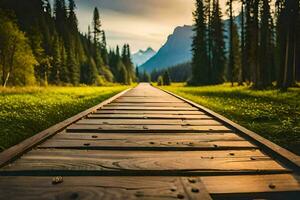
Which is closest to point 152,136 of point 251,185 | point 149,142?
point 149,142

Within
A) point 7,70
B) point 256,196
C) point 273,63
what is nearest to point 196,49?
point 273,63

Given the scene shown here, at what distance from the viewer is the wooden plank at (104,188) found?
2.08m

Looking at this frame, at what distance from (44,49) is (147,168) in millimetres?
65960

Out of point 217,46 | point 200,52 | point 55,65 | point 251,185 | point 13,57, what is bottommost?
point 251,185

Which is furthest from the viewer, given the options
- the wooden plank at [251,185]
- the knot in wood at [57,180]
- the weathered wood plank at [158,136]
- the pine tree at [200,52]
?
the pine tree at [200,52]

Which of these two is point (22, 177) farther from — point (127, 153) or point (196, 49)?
point (196, 49)

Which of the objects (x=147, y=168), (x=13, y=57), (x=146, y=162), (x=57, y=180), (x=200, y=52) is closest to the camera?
(x=57, y=180)

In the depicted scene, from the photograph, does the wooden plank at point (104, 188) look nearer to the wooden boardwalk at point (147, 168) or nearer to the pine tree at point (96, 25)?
the wooden boardwalk at point (147, 168)

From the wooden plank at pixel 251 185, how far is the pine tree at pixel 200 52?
2030 inches

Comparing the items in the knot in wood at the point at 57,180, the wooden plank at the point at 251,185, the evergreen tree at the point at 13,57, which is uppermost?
the evergreen tree at the point at 13,57

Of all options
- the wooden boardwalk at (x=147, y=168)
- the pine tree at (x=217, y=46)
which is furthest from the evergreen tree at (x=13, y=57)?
the wooden boardwalk at (x=147, y=168)

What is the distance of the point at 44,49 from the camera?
2509 inches

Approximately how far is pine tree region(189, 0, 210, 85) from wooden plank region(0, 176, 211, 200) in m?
51.9

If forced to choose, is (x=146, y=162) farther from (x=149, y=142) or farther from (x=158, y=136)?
(x=158, y=136)
